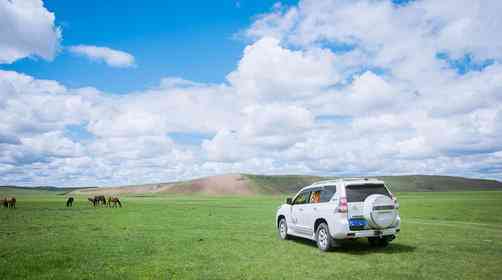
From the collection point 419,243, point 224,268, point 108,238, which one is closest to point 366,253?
point 419,243

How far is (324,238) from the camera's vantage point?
47.5 feet

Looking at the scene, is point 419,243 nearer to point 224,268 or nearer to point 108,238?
point 224,268

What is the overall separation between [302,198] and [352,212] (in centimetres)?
348

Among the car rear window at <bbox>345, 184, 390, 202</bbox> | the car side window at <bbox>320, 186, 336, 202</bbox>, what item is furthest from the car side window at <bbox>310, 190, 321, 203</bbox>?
the car rear window at <bbox>345, 184, 390, 202</bbox>

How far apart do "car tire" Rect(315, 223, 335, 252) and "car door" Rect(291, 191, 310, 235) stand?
3.32 ft

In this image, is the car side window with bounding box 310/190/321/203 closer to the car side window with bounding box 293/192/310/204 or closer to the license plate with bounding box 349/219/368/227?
the car side window with bounding box 293/192/310/204

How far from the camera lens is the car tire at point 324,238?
14.1 meters

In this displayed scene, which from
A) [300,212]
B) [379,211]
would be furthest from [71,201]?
[379,211]

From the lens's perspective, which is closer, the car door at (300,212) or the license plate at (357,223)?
the license plate at (357,223)

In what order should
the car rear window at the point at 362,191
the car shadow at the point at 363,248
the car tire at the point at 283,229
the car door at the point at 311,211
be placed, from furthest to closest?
the car tire at the point at 283,229, the car door at the point at 311,211, the car shadow at the point at 363,248, the car rear window at the point at 362,191

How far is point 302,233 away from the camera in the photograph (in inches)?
640

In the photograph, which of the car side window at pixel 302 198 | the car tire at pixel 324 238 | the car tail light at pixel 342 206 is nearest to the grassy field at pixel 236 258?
the car tire at pixel 324 238

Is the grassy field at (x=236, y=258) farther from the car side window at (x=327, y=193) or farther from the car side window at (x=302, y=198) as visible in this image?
the car side window at (x=327, y=193)

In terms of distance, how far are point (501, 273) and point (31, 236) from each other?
18.8 metres
